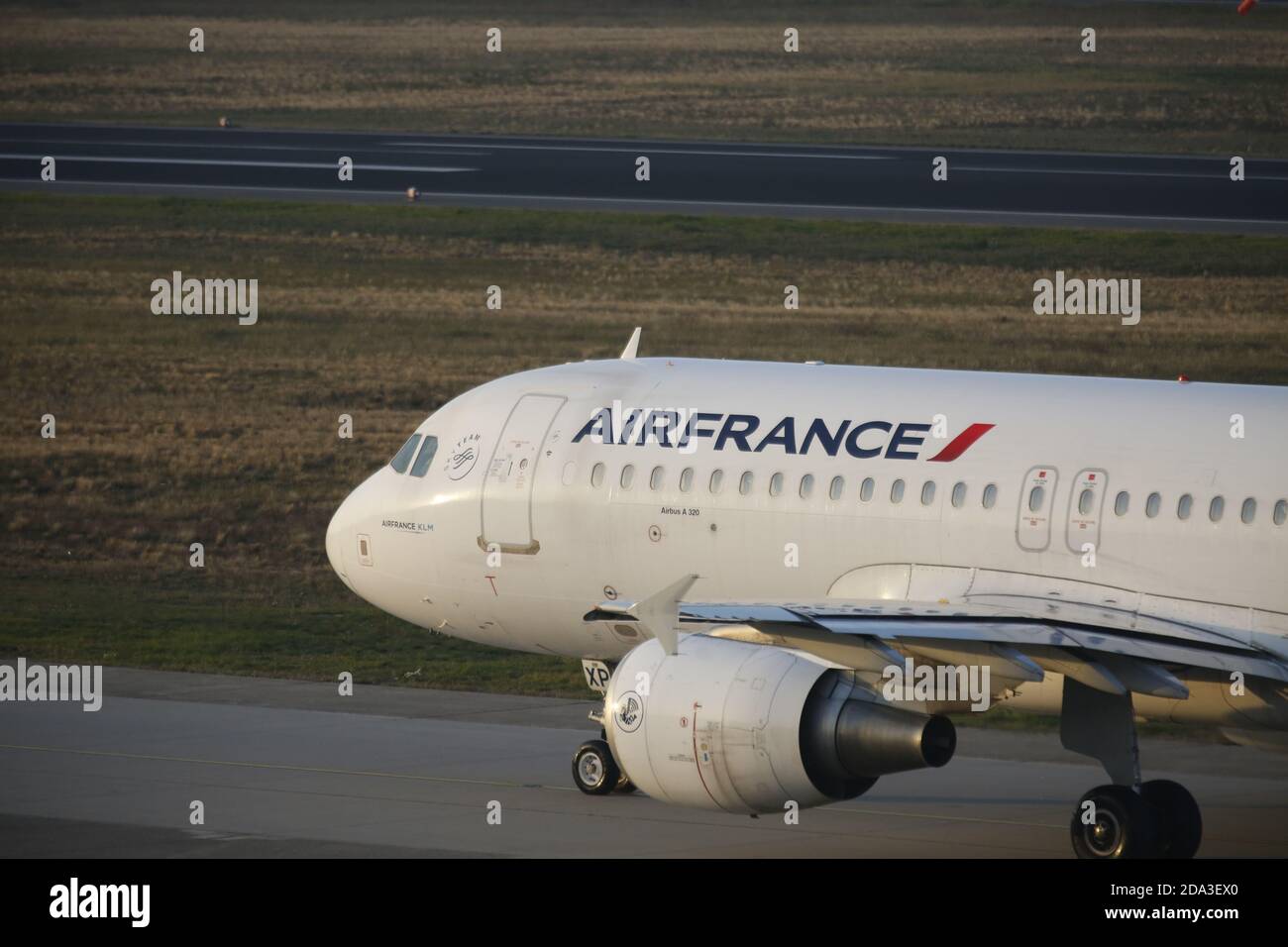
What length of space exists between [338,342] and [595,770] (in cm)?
3395

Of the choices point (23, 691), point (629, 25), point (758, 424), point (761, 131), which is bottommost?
point (23, 691)

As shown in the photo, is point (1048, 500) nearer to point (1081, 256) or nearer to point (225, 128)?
point (1081, 256)

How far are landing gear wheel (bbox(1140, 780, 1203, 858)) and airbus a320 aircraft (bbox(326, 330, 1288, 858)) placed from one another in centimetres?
2

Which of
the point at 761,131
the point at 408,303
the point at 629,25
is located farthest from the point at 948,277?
the point at 629,25

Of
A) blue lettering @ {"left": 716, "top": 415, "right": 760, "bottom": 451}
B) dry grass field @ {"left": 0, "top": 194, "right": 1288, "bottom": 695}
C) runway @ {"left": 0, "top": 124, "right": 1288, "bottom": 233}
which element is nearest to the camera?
blue lettering @ {"left": 716, "top": 415, "right": 760, "bottom": 451}

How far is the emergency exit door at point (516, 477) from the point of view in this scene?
23047 millimetres

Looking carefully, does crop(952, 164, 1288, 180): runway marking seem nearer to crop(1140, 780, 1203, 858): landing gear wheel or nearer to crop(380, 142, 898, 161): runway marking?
crop(380, 142, 898, 161): runway marking

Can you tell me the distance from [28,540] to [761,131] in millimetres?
44901

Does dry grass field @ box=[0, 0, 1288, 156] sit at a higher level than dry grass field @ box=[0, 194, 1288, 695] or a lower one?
higher

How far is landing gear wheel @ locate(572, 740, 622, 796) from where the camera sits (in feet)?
74.2

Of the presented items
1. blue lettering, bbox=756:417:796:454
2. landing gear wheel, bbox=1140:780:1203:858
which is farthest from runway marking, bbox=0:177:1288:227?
landing gear wheel, bbox=1140:780:1203:858

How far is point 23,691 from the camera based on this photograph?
2780 cm

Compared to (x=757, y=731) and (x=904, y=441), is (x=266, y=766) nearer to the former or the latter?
(x=757, y=731)

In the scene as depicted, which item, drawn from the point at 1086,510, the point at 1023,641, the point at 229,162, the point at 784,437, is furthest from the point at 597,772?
the point at 229,162
